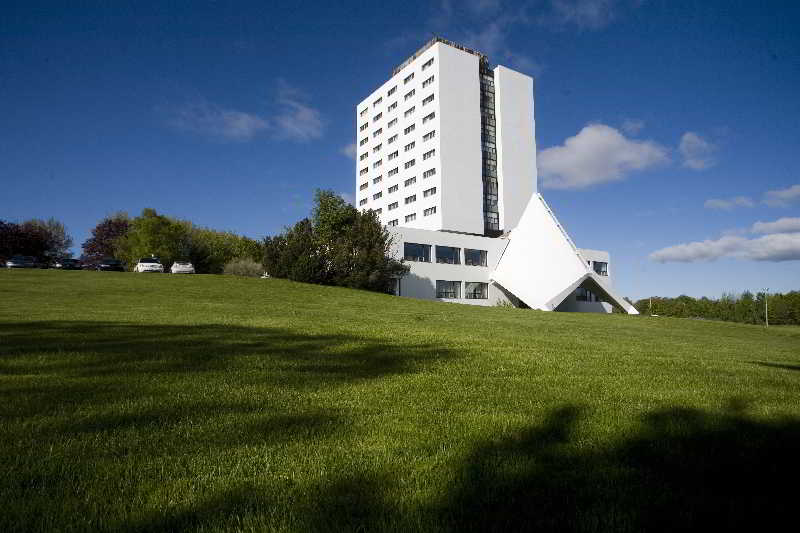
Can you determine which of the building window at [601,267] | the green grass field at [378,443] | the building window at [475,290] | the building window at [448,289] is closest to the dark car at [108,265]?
the building window at [448,289]

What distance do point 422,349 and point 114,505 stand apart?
6.92 metres

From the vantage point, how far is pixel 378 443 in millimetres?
3682

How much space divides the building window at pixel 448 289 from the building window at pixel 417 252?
2.85 metres

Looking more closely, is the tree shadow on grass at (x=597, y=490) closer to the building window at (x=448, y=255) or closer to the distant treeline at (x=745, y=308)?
the building window at (x=448, y=255)

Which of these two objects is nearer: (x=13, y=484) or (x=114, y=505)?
(x=114, y=505)

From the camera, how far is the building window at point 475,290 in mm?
50094

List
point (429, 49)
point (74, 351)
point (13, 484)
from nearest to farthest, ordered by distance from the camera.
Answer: point (13, 484)
point (74, 351)
point (429, 49)

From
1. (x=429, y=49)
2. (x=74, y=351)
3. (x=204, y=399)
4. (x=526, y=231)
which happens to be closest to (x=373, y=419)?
(x=204, y=399)

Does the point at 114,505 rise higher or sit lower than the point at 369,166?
lower

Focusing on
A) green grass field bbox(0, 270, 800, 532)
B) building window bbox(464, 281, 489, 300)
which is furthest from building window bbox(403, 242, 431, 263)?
green grass field bbox(0, 270, 800, 532)

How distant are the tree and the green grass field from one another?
7167cm

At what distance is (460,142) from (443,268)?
27085mm

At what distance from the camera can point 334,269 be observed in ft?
125

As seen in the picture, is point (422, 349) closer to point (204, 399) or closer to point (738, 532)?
point (204, 399)
